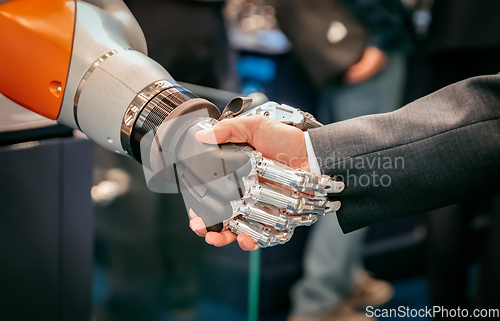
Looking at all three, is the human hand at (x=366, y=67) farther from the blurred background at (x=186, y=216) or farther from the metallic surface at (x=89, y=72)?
the metallic surface at (x=89, y=72)

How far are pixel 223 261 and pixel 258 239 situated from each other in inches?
17.8

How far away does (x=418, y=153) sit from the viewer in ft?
2.29

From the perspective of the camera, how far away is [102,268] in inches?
41.9

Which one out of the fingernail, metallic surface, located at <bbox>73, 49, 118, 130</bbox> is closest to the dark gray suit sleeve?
the fingernail

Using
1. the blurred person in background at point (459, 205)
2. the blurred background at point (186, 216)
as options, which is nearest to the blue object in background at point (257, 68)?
the blurred background at point (186, 216)

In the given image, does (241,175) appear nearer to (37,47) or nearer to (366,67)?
(37,47)

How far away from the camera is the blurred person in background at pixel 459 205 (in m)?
1.19

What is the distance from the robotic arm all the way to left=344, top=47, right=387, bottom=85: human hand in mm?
742

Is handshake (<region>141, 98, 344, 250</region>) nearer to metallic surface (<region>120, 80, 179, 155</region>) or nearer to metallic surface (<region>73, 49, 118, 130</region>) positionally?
metallic surface (<region>120, 80, 179, 155</region>)

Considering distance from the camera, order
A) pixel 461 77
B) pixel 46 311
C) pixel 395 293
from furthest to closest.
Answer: pixel 395 293
pixel 461 77
pixel 46 311

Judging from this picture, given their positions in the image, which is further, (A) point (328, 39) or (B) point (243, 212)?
(A) point (328, 39)

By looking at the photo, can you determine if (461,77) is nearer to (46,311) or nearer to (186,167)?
(186,167)

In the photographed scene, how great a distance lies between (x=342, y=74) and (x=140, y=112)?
83 centimetres

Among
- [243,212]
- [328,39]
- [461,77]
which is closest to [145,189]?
[243,212]
